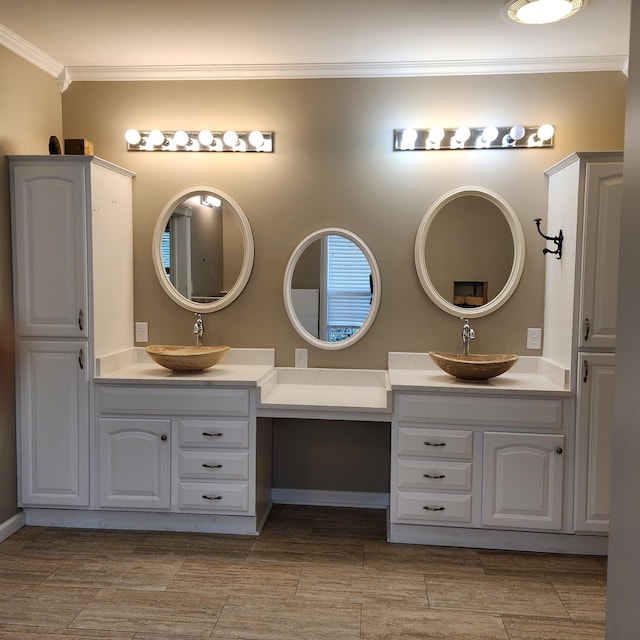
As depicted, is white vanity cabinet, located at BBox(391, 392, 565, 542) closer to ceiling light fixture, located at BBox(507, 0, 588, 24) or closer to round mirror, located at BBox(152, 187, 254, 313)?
round mirror, located at BBox(152, 187, 254, 313)

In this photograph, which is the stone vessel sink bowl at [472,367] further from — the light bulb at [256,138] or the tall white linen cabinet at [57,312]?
the tall white linen cabinet at [57,312]

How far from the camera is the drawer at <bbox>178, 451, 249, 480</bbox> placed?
117 inches

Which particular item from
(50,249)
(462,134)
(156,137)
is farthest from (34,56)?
(462,134)

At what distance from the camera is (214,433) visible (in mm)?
2963

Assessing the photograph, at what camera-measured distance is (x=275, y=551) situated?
2844mm

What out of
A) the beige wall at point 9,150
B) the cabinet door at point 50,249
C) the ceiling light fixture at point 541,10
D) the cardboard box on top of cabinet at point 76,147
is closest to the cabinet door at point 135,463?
the beige wall at point 9,150

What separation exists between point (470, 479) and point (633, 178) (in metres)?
2.05

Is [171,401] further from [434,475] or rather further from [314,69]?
[314,69]

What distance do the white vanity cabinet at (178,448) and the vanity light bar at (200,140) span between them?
1436 millimetres

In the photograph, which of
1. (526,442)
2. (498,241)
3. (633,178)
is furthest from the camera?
Result: (498,241)

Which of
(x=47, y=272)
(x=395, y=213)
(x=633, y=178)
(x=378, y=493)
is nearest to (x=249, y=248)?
(x=395, y=213)

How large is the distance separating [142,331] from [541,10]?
271cm

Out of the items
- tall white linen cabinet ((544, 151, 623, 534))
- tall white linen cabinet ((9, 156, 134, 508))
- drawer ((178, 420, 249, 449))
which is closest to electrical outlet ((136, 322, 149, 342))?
tall white linen cabinet ((9, 156, 134, 508))

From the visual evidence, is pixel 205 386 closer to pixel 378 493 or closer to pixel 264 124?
pixel 378 493
